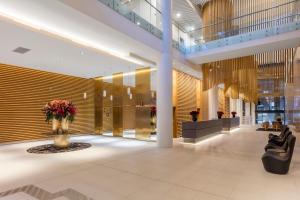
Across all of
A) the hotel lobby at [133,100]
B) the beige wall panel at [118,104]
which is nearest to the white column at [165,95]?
the hotel lobby at [133,100]

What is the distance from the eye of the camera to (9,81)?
8.50 m

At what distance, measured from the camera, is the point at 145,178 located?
3.92 meters

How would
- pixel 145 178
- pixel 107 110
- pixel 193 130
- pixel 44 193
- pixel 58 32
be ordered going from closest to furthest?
pixel 44 193, pixel 145 178, pixel 58 32, pixel 193 130, pixel 107 110

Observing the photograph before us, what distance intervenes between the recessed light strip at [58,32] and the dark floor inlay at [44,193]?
12.8 ft

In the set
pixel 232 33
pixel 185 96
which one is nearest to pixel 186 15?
pixel 232 33

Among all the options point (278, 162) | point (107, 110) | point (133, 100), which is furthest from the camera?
point (107, 110)

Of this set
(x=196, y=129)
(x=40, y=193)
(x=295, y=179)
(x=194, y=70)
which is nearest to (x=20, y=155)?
A: (x=40, y=193)

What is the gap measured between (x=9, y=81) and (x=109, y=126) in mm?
5147

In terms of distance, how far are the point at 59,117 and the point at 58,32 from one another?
292cm

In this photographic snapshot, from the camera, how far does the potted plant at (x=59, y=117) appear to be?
23.1 feet

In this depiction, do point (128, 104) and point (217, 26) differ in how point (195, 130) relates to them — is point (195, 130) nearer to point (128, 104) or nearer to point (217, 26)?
point (128, 104)

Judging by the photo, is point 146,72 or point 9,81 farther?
point 146,72

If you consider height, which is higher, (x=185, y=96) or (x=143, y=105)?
(x=185, y=96)

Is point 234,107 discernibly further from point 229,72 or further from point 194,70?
point 194,70
